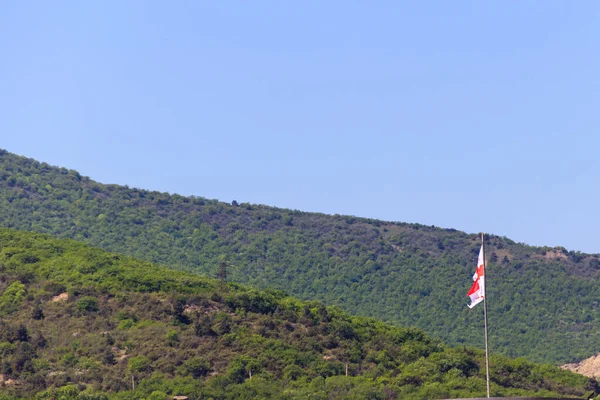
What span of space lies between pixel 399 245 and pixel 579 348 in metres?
46.2

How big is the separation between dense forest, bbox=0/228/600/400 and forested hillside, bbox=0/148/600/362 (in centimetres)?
4422

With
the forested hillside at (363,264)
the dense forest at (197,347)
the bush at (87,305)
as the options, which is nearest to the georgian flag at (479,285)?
the dense forest at (197,347)

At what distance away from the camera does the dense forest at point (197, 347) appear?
304 feet

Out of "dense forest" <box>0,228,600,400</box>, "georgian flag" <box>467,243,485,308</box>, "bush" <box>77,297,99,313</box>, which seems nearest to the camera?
"georgian flag" <box>467,243,485,308</box>

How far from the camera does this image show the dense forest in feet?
304

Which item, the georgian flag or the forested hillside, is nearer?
the georgian flag

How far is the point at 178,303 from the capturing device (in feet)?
353

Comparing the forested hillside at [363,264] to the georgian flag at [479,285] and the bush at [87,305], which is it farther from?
the georgian flag at [479,285]

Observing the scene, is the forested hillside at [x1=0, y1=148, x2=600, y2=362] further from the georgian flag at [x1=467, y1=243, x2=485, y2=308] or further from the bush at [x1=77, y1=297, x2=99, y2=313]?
the georgian flag at [x1=467, y1=243, x2=485, y2=308]

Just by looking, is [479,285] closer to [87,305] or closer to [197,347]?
[197,347]

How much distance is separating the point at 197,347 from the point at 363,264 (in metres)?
85.1

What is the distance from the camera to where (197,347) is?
101 metres

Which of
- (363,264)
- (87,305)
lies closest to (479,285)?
(87,305)

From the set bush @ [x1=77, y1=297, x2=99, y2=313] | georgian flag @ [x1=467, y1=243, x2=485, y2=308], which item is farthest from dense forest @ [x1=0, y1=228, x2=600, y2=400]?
georgian flag @ [x1=467, y1=243, x2=485, y2=308]
